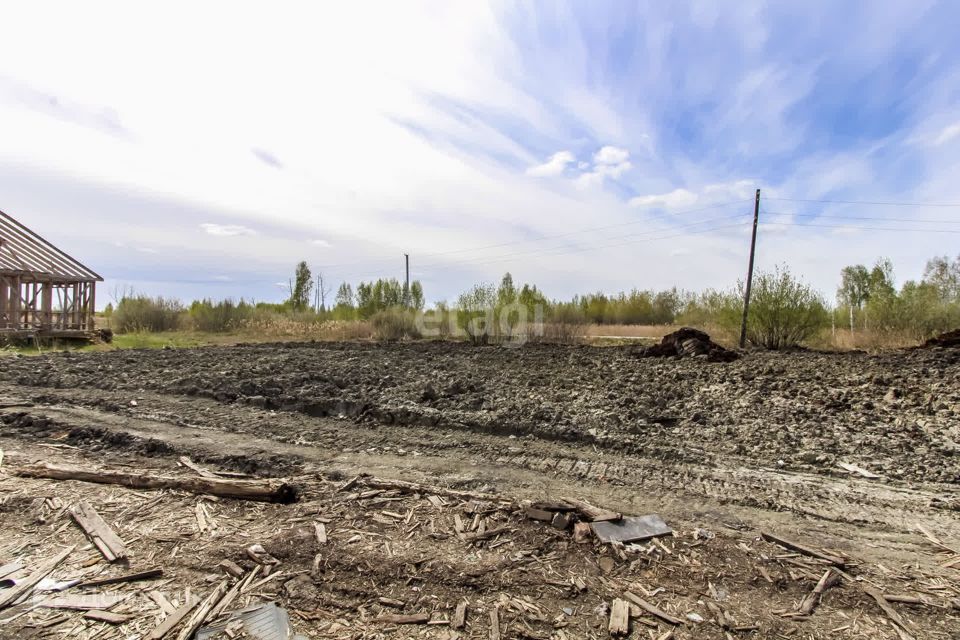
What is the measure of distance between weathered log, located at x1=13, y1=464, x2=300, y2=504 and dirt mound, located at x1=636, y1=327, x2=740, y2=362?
11294mm

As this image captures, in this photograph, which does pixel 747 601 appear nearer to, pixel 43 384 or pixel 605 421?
pixel 605 421

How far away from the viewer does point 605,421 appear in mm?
6609

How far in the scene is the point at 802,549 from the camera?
329 cm

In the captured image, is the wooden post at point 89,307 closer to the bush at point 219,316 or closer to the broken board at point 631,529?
the bush at point 219,316

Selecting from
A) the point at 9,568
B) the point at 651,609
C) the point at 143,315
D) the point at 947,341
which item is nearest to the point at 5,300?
the point at 143,315

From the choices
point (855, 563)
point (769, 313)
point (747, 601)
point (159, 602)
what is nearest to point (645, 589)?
point (747, 601)

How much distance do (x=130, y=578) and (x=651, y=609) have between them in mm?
3139

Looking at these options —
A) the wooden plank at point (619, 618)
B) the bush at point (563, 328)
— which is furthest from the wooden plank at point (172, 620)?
the bush at point (563, 328)

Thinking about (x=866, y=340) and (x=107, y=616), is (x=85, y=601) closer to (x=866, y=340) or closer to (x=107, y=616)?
(x=107, y=616)

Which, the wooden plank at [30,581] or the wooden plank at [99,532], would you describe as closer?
the wooden plank at [30,581]

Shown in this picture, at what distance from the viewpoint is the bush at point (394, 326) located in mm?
23703

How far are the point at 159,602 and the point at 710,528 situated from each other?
12.2ft

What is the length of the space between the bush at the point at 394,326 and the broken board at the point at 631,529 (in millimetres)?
20299

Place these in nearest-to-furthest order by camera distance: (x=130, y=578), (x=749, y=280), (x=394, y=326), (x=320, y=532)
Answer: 1. (x=130, y=578)
2. (x=320, y=532)
3. (x=749, y=280)
4. (x=394, y=326)
